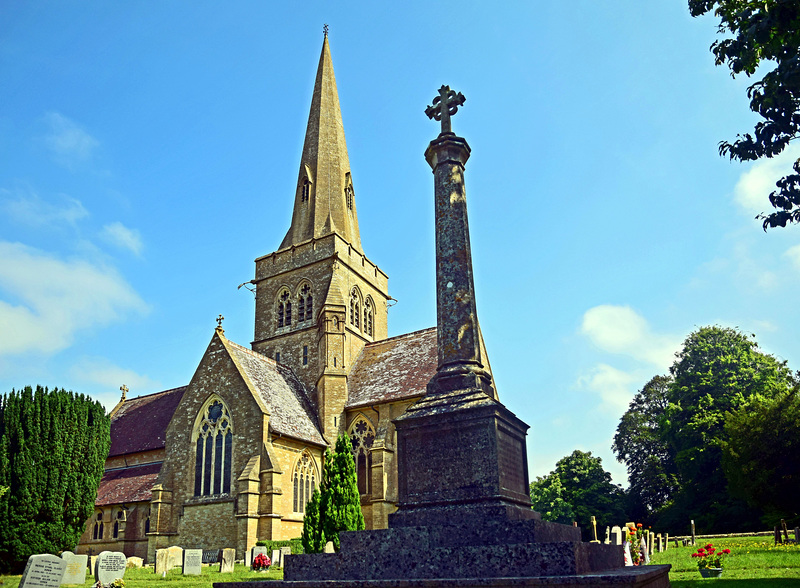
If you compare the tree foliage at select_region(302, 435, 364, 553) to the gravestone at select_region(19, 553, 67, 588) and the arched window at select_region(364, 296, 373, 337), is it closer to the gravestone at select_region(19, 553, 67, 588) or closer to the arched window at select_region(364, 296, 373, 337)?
the gravestone at select_region(19, 553, 67, 588)

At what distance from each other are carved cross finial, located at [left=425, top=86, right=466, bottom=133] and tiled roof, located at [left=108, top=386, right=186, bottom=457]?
85.9ft

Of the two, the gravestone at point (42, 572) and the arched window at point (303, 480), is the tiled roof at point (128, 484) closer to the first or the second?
the arched window at point (303, 480)

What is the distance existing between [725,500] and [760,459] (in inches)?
487

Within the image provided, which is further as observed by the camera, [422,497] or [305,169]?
[305,169]

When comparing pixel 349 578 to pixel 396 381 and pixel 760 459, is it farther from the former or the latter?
pixel 760 459

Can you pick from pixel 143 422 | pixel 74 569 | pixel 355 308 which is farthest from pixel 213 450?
pixel 355 308

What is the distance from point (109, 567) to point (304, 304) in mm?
20635

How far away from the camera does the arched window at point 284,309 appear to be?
3612cm

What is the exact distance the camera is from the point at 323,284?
3484cm

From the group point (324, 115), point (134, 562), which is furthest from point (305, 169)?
point (134, 562)

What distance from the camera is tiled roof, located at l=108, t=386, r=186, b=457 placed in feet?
110

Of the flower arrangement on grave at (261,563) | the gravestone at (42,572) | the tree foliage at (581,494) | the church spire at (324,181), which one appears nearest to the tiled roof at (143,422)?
the church spire at (324,181)

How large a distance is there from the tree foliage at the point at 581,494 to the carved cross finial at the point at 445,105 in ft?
133

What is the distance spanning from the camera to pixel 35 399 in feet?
75.3
